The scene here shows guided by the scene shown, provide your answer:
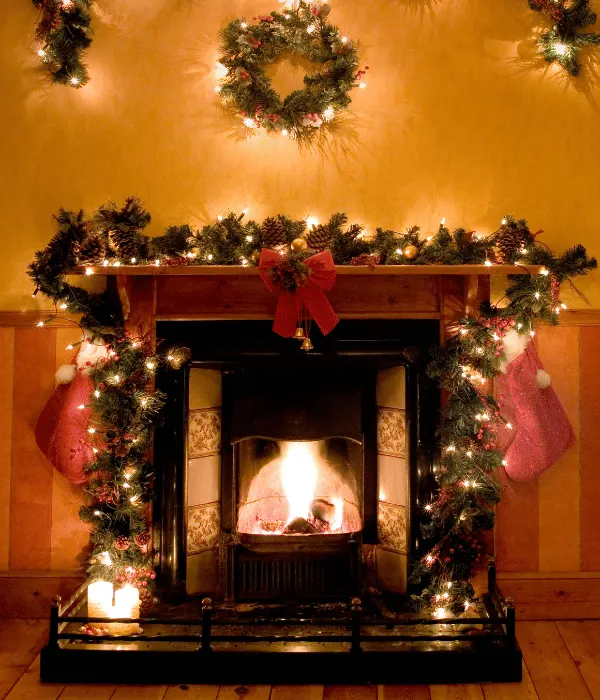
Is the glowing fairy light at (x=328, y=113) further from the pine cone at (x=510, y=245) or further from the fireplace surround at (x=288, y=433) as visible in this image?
the pine cone at (x=510, y=245)

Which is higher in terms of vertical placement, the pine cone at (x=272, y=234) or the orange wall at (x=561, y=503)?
the pine cone at (x=272, y=234)

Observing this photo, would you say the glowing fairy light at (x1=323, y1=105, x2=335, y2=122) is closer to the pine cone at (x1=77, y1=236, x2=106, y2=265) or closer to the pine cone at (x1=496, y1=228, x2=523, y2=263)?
the pine cone at (x1=496, y1=228, x2=523, y2=263)

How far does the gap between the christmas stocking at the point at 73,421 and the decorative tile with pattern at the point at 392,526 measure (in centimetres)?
134

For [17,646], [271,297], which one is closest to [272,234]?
[271,297]

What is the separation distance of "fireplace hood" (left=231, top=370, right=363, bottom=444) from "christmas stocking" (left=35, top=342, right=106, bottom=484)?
65 centimetres

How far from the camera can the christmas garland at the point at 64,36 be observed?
10.3 ft

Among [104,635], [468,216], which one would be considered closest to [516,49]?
[468,216]

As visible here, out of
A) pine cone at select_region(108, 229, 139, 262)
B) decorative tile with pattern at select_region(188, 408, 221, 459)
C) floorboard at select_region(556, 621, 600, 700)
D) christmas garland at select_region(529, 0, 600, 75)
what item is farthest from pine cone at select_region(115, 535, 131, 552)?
christmas garland at select_region(529, 0, 600, 75)

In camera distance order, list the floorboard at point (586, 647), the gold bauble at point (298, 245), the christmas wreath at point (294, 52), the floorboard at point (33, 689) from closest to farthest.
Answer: the floorboard at point (33, 689), the floorboard at point (586, 647), the gold bauble at point (298, 245), the christmas wreath at point (294, 52)

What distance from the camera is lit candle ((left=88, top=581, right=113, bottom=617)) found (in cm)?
292

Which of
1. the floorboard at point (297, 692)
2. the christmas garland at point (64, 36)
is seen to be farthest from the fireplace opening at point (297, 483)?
the christmas garland at point (64, 36)

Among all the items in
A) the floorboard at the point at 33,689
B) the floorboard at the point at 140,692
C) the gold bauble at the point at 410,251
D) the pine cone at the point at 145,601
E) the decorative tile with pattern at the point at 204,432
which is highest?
the gold bauble at the point at 410,251

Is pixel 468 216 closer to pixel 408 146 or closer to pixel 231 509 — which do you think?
pixel 408 146

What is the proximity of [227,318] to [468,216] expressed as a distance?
46.9 inches
